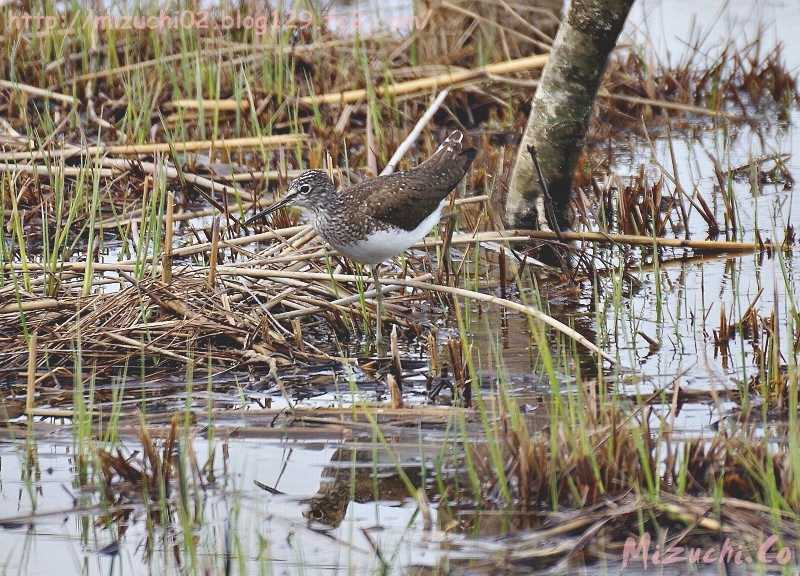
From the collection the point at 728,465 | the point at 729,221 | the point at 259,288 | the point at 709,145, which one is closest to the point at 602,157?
the point at 709,145

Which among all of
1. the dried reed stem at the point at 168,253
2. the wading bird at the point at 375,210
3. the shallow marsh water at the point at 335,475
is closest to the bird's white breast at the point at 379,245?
the wading bird at the point at 375,210

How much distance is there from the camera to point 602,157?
9.64 meters

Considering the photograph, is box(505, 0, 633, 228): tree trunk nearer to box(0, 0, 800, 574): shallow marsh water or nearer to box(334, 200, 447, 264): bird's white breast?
box(0, 0, 800, 574): shallow marsh water

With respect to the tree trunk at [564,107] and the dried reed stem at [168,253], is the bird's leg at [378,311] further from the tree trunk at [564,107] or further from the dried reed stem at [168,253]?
the tree trunk at [564,107]

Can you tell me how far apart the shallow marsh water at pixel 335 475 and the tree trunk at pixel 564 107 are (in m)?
0.78

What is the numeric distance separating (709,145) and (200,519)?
6.61m

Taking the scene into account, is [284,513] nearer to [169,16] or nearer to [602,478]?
[602,478]

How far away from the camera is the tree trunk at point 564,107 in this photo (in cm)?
681

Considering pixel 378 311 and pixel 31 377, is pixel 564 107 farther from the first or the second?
pixel 31 377

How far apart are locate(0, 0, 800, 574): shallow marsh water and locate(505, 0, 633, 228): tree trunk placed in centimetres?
78

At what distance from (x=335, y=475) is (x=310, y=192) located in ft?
7.03

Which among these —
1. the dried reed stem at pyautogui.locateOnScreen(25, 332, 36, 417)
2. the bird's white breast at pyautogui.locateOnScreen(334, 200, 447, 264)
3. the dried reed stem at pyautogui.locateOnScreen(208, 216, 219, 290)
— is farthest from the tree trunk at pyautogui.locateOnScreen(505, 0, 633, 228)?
the dried reed stem at pyautogui.locateOnScreen(25, 332, 36, 417)

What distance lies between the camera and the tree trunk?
6809mm

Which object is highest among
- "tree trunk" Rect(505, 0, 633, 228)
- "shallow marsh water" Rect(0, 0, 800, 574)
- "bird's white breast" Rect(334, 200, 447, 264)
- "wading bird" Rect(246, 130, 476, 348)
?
"tree trunk" Rect(505, 0, 633, 228)
